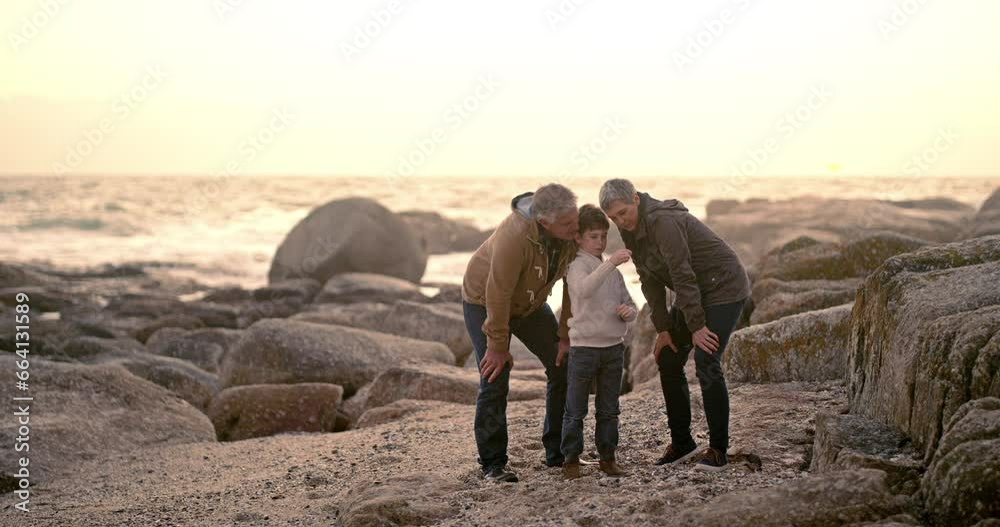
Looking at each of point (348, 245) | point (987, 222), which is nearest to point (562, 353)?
point (987, 222)

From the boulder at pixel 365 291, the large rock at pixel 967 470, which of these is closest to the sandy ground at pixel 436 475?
the large rock at pixel 967 470

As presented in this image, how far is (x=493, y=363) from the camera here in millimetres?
6102

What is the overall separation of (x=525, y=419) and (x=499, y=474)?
2.08 metres

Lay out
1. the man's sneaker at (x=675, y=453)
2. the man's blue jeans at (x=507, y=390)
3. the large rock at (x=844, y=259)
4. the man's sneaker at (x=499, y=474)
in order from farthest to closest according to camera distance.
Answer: the large rock at (x=844, y=259)
the man's blue jeans at (x=507, y=390)
the man's sneaker at (x=499, y=474)
the man's sneaker at (x=675, y=453)

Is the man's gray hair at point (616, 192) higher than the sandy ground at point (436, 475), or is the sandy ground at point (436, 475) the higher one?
the man's gray hair at point (616, 192)

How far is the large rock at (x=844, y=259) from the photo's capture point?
36.4 feet

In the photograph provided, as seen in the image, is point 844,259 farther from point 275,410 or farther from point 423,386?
point 275,410

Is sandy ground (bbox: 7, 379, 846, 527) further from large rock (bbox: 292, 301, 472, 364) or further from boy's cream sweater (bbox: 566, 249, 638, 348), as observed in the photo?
large rock (bbox: 292, 301, 472, 364)

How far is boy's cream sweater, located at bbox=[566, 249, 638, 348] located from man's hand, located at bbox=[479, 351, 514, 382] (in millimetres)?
475

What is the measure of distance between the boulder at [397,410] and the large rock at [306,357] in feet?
5.52

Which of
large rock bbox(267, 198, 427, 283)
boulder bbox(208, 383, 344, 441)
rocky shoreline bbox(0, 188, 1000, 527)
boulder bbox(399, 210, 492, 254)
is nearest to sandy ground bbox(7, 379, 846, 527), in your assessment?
rocky shoreline bbox(0, 188, 1000, 527)

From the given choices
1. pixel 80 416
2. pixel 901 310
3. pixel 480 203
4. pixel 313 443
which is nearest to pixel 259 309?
pixel 80 416

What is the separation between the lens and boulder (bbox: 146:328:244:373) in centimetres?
1509

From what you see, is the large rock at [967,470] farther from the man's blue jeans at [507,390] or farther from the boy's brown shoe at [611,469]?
the man's blue jeans at [507,390]
